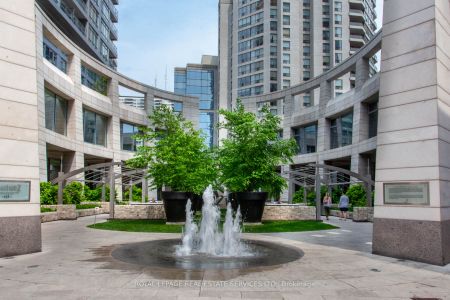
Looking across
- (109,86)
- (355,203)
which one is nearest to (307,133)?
(355,203)

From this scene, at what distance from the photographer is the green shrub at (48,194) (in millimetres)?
23641

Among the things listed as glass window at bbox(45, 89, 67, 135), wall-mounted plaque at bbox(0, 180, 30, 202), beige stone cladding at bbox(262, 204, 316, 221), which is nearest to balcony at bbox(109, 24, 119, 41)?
glass window at bbox(45, 89, 67, 135)

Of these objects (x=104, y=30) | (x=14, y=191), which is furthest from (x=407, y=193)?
(x=104, y=30)

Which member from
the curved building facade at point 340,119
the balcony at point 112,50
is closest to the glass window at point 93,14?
the balcony at point 112,50

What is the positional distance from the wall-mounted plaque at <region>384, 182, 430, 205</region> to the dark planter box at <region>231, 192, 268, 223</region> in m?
9.92

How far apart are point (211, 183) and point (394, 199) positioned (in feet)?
40.9

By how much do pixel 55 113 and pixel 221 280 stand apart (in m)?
29.2

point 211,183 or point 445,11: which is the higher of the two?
point 445,11

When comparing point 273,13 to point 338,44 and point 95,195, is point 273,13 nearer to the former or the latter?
point 338,44

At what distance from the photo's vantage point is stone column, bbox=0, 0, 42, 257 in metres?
9.80

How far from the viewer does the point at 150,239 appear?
13.6 m

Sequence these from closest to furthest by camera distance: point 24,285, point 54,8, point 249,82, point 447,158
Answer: point 24,285, point 447,158, point 54,8, point 249,82

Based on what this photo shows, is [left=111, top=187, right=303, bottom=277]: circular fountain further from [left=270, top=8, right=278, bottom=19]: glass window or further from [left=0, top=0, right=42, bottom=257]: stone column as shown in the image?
[left=270, top=8, right=278, bottom=19]: glass window

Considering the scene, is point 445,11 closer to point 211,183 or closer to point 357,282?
point 357,282
